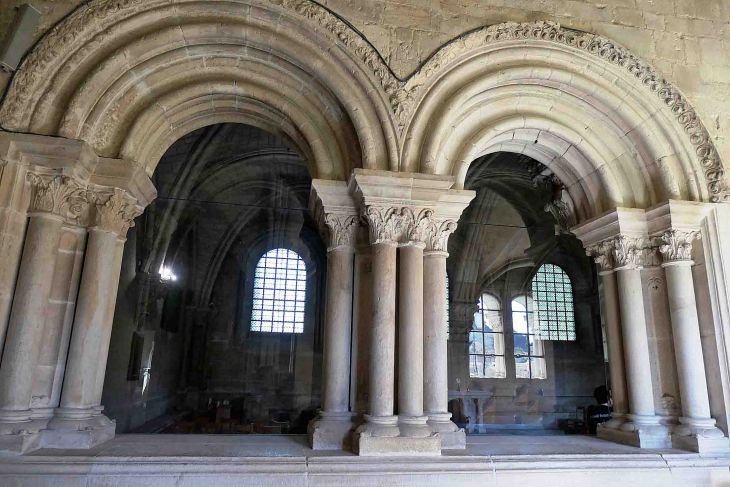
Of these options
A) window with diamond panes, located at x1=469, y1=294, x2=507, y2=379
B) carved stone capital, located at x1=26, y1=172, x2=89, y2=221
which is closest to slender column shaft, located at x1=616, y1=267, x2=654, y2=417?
carved stone capital, located at x1=26, y1=172, x2=89, y2=221

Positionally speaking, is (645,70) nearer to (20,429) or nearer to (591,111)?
(591,111)

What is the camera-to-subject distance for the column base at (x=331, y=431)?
3.67 metres

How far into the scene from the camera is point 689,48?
4887mm

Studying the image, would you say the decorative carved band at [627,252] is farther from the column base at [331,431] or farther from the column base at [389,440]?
the column base at [331,431]

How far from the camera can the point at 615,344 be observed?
4664mm

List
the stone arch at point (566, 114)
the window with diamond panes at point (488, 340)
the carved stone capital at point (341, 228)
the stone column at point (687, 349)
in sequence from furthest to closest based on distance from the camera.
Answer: the window with diamond panes at point (488, 340)
the stone arch at point (566, 114)
the carved stone capital at point (341, 228)
the stone column at point (687, 349)

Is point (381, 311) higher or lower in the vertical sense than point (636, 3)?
lower

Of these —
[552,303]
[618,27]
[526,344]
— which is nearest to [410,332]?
[618,27]

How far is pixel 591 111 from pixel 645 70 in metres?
0.56

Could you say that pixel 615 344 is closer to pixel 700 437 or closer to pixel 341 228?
pixel 700 437

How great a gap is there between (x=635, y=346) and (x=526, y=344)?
19.2ft

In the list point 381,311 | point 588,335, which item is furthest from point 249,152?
point 588,335

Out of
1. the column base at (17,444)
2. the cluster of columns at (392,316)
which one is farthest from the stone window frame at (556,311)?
the column base at (17,444)

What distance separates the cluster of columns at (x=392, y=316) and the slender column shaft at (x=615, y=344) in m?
1.73
